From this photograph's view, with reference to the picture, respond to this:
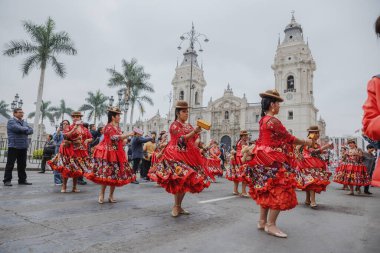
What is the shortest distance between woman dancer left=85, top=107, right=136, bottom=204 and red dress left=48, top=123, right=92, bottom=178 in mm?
1214

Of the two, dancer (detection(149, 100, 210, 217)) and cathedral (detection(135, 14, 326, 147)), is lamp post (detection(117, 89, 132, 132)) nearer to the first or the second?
cathedral (detection(135, 14, 326, 147))

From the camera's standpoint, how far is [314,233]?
377 centimetres

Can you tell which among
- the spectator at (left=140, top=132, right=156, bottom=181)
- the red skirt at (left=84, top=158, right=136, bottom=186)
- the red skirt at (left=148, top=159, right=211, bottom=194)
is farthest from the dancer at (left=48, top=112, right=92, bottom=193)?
the spectator at (left=140, top=132, right=156, bottom=181)

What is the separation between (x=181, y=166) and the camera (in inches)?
171

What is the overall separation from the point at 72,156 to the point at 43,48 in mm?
19606

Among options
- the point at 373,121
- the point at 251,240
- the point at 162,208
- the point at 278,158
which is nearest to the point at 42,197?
the point at 162,208

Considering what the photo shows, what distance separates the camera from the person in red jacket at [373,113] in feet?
5.51

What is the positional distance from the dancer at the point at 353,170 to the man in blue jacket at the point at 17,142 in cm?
997

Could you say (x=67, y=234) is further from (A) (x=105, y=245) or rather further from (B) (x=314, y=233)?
(B) (x=314, y=233)

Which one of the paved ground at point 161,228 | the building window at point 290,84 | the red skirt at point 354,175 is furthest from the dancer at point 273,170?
the building window at point 290,84

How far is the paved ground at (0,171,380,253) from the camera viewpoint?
9.64 feet

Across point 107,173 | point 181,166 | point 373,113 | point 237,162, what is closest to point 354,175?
point 237,162

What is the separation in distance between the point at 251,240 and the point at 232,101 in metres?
53.7

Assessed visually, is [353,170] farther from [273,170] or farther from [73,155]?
[73,155]
